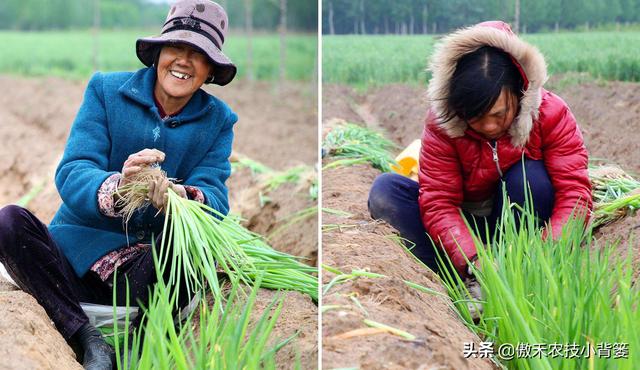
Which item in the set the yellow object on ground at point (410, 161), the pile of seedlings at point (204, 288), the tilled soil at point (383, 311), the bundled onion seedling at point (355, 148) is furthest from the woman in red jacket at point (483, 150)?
the bundled onion seedling at point (355, 148)

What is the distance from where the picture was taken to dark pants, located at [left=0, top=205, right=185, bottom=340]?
7.52ft

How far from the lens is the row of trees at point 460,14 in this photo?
8.73 feet

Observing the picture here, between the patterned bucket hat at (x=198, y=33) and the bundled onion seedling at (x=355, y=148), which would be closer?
the patterned bucket hat at (x=198, y=33)

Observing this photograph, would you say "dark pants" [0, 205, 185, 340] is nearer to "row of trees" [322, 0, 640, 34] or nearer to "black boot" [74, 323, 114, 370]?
"black boot" [74, 323, 114, 370]

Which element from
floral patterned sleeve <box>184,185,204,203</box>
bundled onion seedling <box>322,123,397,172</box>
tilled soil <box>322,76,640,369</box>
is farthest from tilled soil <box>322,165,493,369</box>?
bundled onion seedling <box>322,123,397,172</box>

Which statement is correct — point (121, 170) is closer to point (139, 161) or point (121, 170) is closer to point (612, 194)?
point (139, 161)

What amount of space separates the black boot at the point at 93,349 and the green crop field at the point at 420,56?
1.62 metres

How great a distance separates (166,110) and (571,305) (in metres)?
1.26

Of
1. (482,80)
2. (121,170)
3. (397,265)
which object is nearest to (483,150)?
(482,80)

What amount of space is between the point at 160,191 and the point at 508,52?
0.94m

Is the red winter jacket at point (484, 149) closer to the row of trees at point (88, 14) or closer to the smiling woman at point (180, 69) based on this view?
the smiling woman at point (180, 69)

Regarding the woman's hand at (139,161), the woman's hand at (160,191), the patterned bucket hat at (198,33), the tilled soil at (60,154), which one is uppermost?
the patterned bucket hat at (198,33)

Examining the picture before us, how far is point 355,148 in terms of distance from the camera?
390cm

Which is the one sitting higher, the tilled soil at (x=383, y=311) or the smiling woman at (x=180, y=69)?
the smiling woman at (x=180, y=69)
